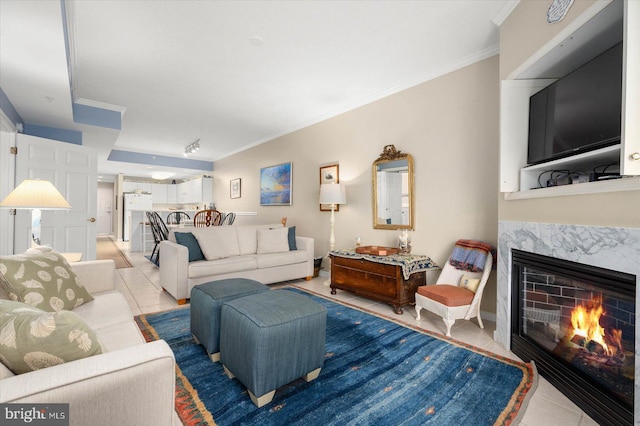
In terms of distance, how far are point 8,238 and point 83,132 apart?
199 cm

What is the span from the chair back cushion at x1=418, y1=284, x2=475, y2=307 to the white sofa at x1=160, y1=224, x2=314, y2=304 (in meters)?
1.99

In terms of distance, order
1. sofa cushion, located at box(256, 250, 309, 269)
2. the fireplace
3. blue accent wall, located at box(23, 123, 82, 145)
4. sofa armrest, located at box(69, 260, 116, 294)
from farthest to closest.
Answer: blue accent wall, located at box(23, 123, 82, 145)
sofa cushion, located at box(256, 250, 309, 269)
sofa armrest, located at box(69, 260, 116, 294)
the fireplace

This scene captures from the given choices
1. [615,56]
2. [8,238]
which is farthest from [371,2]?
[8,238]

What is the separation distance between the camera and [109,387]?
2.70 feet

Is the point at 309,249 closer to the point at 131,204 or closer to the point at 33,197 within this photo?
the point at 33,197

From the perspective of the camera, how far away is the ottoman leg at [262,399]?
1580mm

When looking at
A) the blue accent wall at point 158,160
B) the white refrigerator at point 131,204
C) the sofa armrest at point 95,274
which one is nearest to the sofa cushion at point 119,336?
the sofa armrest at point 95,274

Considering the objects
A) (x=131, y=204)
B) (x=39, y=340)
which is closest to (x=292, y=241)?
(x=39, y=340)

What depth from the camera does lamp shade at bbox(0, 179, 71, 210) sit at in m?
2.32

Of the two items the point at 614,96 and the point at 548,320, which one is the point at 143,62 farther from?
the point at 548,320

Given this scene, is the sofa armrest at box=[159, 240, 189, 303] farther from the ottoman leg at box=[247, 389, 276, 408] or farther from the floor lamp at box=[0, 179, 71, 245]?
the ottoman leg at box=[247, 389, 276, 408]

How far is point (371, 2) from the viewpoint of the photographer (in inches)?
87.6

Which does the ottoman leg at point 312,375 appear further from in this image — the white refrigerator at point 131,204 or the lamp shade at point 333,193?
the white refrigerator at point 131,204

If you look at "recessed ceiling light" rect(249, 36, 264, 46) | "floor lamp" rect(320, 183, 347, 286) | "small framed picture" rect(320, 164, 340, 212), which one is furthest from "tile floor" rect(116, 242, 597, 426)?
"recessed ceiling light" rect(249, 36, 264, 46)
